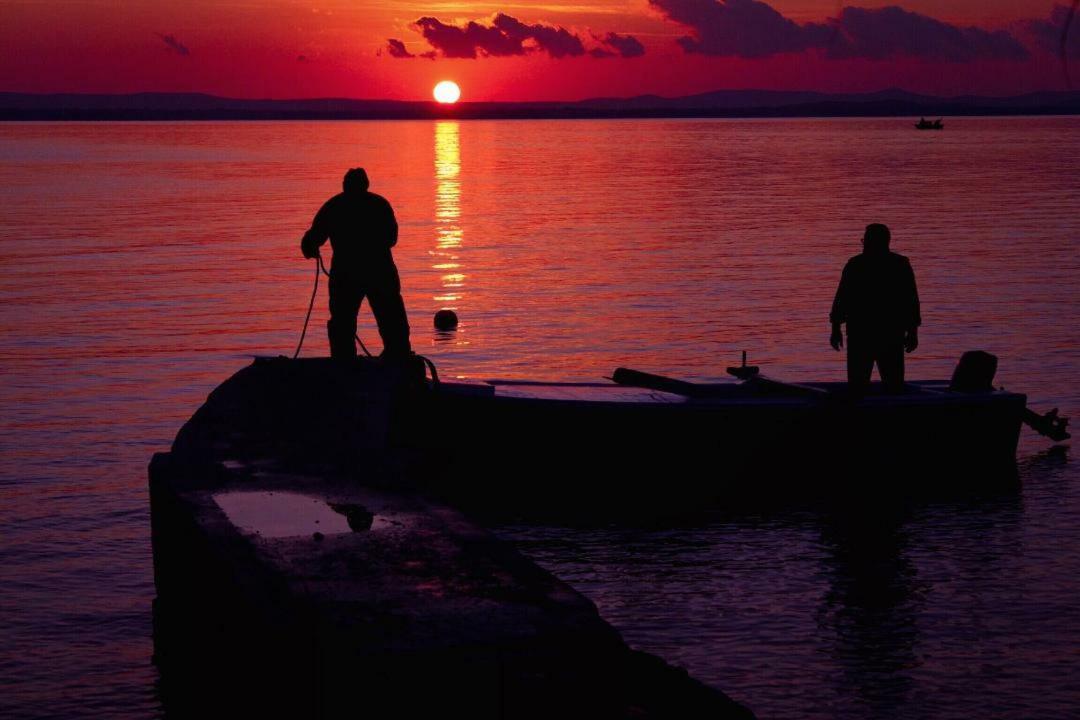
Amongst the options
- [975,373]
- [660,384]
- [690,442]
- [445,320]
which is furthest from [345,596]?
[445,320]

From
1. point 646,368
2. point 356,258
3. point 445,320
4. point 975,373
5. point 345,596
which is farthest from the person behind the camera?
point 445,320

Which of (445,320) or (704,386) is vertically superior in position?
(445,320)

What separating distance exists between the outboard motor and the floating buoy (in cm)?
1188

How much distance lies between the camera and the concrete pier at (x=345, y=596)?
7.62 meters

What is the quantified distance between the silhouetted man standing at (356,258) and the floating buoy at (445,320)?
12080 millimetres

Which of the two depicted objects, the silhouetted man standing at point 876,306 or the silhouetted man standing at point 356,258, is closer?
the silhouetted man standing at point 356,258

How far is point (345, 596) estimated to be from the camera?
332 inches

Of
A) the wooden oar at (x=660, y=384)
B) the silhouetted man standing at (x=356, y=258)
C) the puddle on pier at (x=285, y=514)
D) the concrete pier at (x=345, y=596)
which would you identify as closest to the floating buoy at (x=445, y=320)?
the wooden oar at (x=660, y=384)

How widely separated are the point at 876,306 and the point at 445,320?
476 inches

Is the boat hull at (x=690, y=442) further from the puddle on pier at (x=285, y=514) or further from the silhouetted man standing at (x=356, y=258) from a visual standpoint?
the puddle on pier at (x=285, y=514)

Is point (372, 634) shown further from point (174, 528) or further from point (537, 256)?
point (537, 256)

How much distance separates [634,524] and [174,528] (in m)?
5.03

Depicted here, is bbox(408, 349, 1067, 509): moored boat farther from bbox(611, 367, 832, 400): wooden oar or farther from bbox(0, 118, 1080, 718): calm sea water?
bbox(0, 118, 1080, 718): calm sea water

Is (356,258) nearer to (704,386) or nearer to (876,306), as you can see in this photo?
(704,386)
